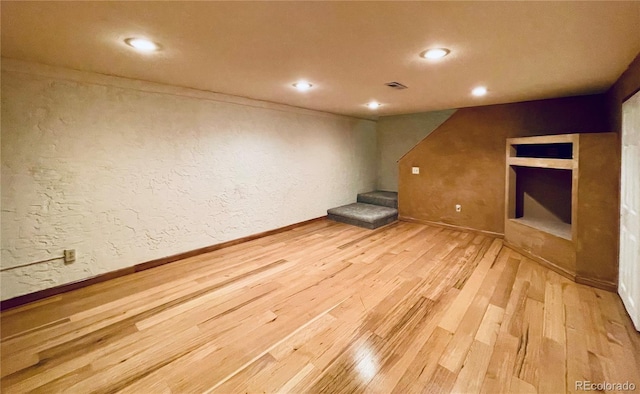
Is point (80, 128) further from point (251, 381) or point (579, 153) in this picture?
point (579, 153)

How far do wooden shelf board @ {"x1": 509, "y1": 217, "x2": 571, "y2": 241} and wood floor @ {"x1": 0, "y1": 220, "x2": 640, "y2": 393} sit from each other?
445 mm

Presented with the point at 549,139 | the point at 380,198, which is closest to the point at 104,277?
the point at 380,198

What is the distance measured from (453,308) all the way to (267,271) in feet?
6.38

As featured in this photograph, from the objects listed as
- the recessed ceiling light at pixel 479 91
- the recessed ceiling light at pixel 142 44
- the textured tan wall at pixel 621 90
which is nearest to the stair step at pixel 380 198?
the recessed ceiling light at pixel 479 91

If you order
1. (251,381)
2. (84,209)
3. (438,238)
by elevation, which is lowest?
(251,381)

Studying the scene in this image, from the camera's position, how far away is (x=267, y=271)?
10.8ft

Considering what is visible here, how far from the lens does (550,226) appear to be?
3.61 meters

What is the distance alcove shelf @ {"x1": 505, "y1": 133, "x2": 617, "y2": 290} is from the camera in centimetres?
281

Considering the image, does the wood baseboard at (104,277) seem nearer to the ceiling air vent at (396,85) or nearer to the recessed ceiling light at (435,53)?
the ceiling air vent at (396,85)

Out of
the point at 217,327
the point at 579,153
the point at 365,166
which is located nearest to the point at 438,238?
the point at 579,153

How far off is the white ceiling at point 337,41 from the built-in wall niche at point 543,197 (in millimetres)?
1246

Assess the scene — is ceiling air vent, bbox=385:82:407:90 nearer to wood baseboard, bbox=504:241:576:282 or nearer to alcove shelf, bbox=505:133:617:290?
alcove shelf, bbox=505:133:617:290

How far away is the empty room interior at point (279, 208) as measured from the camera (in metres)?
1.71

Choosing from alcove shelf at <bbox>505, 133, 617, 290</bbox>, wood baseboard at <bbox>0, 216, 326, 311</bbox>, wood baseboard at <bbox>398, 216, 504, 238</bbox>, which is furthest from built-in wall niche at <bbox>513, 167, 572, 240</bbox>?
wood baseboard at <bbox>0, 216, 326, 311</bbox>
